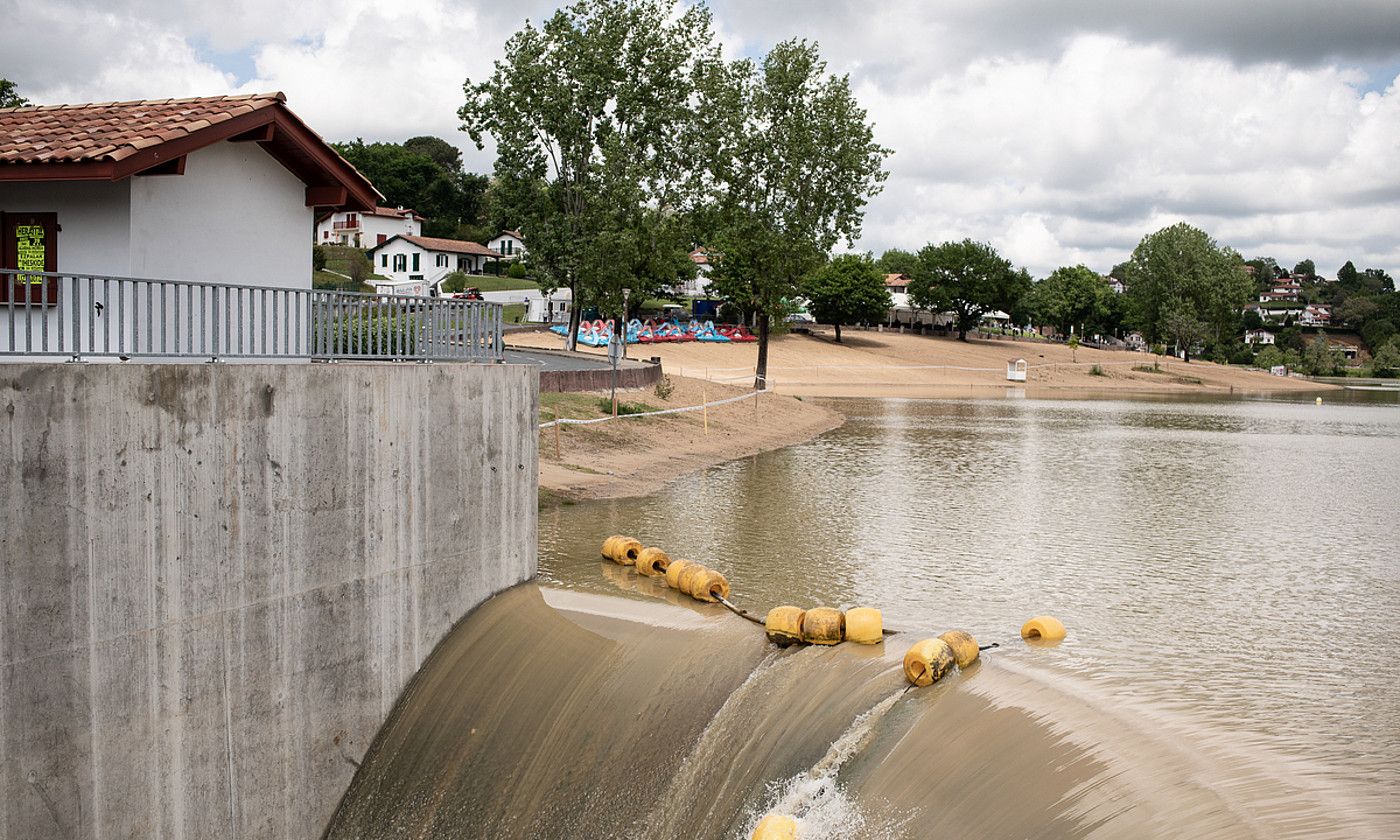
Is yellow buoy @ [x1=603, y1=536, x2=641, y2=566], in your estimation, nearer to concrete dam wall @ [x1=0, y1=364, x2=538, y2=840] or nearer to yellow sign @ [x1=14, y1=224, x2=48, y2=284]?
concrete dam wall @ [x1=0, y1=364, x2=538, y2=840]

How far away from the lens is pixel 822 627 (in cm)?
1395

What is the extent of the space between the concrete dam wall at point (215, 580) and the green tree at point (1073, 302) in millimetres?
154984

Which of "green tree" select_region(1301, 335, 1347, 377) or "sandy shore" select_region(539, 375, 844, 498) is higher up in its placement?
"green tree" select_region(1301, 335, 1347, 377)

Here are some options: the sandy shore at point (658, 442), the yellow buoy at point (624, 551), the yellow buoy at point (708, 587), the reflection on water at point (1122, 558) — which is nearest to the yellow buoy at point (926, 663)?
the reflection on water at point (1122, 558)

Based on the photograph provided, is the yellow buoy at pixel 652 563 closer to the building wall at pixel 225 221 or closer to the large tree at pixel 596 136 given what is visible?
the building wall at pixel 225 221

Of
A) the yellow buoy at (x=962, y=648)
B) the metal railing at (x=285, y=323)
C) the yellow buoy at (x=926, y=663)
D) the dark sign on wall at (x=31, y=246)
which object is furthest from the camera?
the dark sign on wall at (x=31, y=246)

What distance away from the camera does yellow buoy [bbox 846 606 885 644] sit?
13969 mm

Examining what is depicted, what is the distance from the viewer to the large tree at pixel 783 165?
64.5 m

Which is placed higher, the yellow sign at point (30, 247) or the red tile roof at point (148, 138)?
the red tile roof at point (148, 138)

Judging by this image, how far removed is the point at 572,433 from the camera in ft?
111

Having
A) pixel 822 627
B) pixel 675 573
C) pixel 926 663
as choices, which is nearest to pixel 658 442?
pixel 675 573

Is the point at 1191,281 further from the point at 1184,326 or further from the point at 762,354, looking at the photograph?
the point at 762,354

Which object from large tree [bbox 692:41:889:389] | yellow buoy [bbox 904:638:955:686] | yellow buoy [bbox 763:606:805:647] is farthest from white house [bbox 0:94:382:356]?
large tree [bbox 692:41:889:389]

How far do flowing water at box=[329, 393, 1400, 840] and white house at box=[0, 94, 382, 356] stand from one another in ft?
17.8
